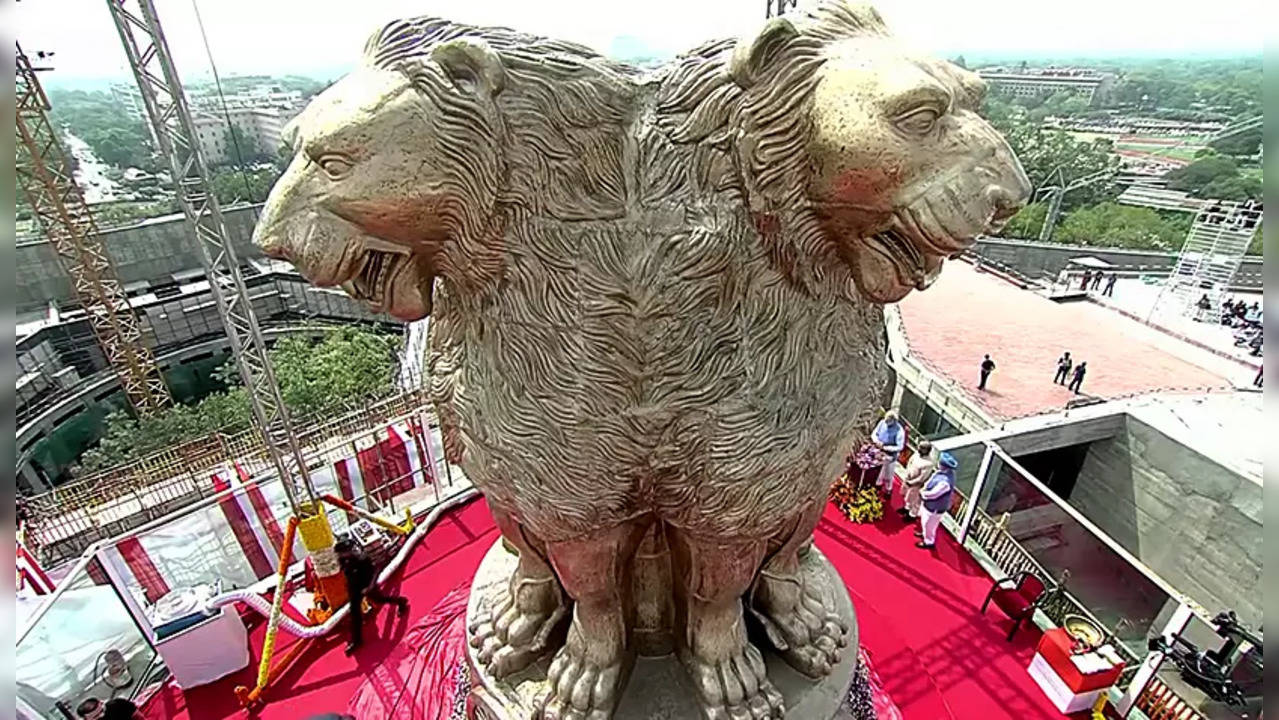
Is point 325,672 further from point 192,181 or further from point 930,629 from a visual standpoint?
point 930,629

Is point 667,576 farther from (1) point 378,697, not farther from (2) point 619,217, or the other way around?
(1) point 378,697

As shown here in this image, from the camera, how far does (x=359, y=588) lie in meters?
4.29

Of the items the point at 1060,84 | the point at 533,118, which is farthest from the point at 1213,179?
the point at 533,118

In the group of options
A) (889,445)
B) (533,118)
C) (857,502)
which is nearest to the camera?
(533,118)

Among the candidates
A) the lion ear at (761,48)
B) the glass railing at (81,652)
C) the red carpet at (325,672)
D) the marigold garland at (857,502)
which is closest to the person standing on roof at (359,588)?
the red carpet at (325,672)

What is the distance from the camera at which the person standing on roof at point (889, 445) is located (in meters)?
5.43

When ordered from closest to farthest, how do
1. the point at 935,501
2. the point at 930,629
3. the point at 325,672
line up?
the point at 325,672 < the point at 930,629 < the point at 935,501

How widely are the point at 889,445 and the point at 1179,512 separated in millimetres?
4740

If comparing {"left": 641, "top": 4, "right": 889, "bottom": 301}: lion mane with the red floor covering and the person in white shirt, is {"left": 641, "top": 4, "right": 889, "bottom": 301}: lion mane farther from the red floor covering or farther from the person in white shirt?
the person in white shirt

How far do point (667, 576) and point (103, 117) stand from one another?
30605mm

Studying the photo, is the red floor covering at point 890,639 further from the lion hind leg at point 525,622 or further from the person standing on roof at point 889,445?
the lion hind leg at point 525,622

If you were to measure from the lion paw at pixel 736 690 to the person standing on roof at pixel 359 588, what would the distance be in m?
2.51

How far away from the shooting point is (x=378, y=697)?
3.68 metres

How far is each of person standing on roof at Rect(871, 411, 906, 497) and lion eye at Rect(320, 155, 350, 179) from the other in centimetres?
460
